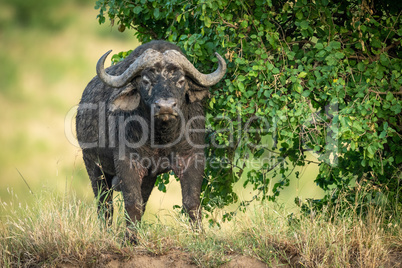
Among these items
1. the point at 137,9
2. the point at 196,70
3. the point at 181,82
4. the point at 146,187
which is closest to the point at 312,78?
the point at 196,70

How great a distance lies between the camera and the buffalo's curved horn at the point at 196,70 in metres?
7.02

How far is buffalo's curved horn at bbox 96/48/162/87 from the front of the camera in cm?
700

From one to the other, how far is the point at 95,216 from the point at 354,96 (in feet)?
9.60

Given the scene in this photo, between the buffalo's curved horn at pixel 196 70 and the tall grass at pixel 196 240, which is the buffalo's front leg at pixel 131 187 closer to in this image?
the tall grass at pixel 196 240

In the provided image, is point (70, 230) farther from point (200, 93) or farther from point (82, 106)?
point (82, 106)

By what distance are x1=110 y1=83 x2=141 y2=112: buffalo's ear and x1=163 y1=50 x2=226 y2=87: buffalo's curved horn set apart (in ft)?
1.81

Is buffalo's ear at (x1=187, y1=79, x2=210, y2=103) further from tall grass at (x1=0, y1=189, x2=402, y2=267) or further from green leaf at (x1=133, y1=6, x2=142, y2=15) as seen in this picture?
tall grass at (x1=0, y1=189, x2=402, y2=267)

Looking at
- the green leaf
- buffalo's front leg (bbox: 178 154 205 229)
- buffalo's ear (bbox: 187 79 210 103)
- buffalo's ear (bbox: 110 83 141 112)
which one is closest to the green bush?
the green leaf

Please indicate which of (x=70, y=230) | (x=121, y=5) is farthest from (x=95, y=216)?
(x=121, y=5)

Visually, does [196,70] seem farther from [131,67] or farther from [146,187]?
[146,187]

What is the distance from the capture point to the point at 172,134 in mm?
7207

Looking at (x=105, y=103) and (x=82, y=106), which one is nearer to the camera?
(x=105, y=103)

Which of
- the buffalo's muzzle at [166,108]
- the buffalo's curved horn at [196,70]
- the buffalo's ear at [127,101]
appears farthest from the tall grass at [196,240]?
the buffalo's curved horn at [196,70]

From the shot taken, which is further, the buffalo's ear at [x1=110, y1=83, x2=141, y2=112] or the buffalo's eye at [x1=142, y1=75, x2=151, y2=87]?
the buffalo's ear at [x1=110, y1=83, x2=141, y2=112]
